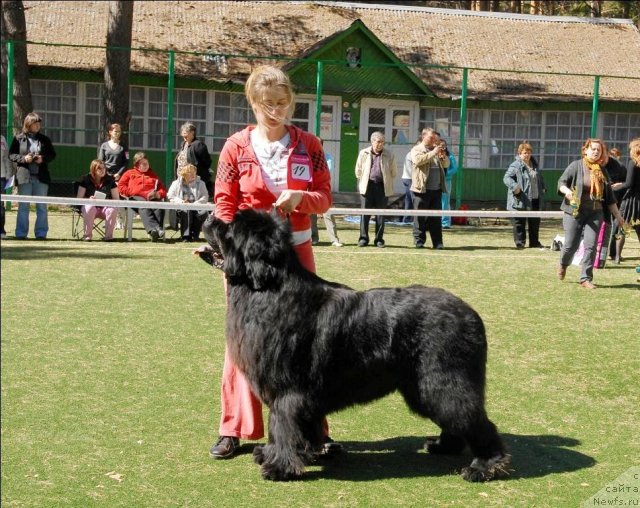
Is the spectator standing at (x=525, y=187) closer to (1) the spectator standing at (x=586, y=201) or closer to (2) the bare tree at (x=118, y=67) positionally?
(1) the spectator standing at (x=586, y=201)

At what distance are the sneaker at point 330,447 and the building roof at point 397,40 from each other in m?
21.8

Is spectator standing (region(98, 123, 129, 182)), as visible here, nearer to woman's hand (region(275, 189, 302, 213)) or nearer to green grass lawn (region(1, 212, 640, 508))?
green grass lawn (region(1, 212, 640, 508))

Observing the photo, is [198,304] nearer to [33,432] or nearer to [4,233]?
[33,432]

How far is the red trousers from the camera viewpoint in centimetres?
551

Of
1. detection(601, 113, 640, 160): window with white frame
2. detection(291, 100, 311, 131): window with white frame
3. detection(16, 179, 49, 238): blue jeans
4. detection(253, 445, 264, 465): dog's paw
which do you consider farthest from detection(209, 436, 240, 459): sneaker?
detection(601, 113, 640, 160): window with white frame

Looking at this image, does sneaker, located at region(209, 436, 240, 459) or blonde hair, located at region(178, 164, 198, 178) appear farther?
blonde hair, located at region(178, 164, 198, 178)

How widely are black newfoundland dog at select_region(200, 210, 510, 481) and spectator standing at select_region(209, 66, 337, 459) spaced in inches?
11.6

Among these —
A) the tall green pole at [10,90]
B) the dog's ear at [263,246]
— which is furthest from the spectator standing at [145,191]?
the dog's ear at [263,246]

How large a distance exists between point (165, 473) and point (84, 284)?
20.2 feet

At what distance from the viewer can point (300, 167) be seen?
537 cm

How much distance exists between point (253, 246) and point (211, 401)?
2.19m

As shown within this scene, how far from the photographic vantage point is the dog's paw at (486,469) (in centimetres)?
523

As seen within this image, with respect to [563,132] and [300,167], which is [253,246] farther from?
[563,132]

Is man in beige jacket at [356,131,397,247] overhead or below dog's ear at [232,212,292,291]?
overhead
